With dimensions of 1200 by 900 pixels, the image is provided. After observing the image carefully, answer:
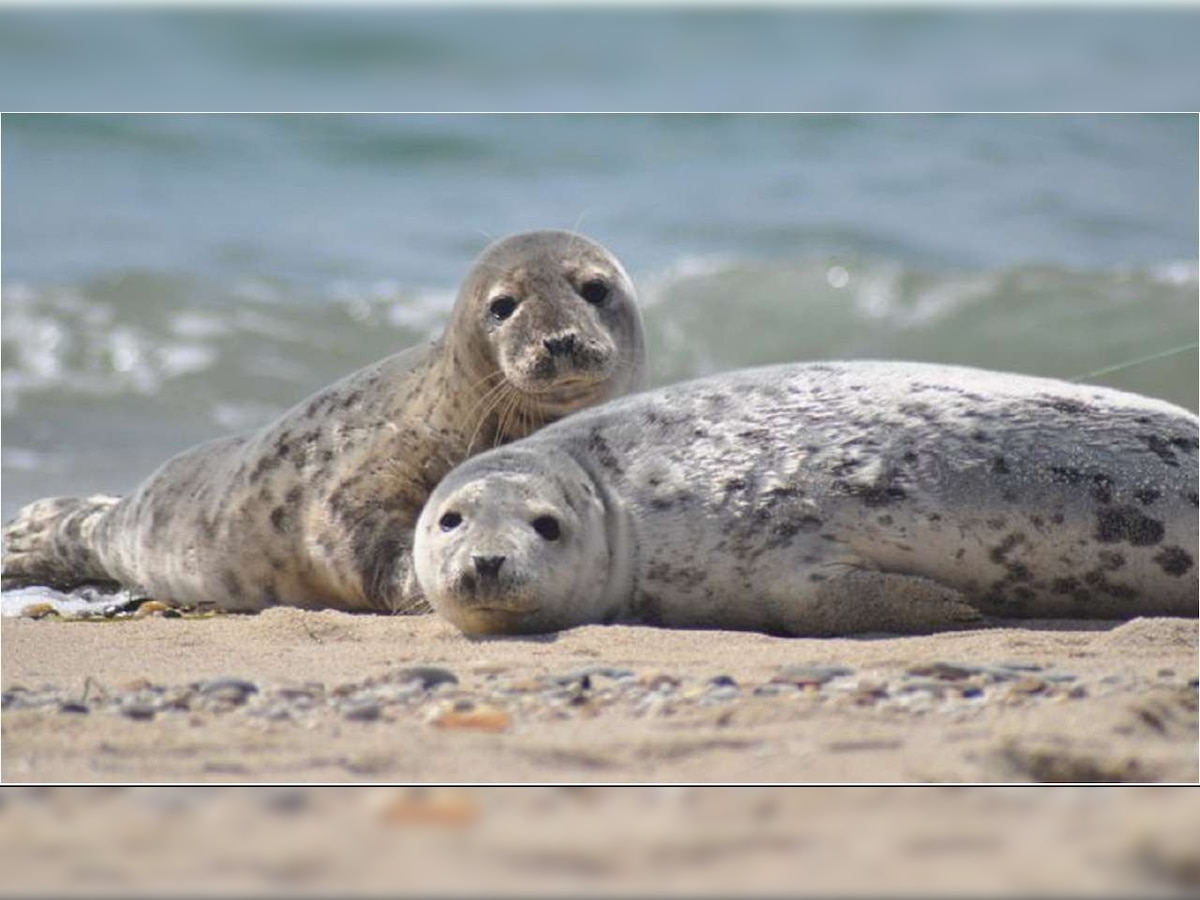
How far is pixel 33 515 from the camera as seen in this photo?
8.09 m

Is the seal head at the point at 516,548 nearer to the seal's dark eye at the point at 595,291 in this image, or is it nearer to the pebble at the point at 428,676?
the pebble at the point at 428,676


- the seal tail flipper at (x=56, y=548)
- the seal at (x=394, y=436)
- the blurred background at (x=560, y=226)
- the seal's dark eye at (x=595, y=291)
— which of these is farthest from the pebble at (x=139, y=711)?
the blurred background at (x=560, y=226)

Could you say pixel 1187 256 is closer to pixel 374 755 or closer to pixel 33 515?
pixel 33 515

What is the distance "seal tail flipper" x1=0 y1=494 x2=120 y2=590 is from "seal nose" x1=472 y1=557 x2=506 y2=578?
311 centimetres

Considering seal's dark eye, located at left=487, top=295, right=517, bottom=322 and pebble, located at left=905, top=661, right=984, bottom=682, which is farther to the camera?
seal's dark eye, located at left=487, top=295, right=517, bottom=322

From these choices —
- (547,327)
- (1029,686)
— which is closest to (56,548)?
(547,327)

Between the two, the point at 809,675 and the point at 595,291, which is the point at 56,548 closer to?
the point at 595,291

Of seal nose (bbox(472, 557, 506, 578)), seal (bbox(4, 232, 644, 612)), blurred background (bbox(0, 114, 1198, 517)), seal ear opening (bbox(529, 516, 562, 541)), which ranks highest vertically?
blurred background (bbox(0, 114, 1198, 517))

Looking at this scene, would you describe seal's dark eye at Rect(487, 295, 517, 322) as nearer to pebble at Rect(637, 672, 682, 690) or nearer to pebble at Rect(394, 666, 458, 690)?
pebble at Rect(394, 666, 458, 690)

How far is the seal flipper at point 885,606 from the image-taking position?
4.89 m

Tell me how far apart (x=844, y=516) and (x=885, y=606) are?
285 millimetres

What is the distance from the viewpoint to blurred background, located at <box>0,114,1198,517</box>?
12320 millimetres

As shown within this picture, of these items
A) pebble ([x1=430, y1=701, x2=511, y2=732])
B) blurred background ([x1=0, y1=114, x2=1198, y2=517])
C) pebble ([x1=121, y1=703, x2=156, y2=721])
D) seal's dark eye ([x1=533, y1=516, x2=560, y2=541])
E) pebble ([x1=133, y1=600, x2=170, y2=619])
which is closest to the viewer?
pebble ([x1=430, y1=701, x2=511, y2=732])

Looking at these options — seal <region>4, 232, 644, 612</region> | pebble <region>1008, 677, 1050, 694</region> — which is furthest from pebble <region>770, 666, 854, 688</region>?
seal <region>4, 232, 644, 612</region>
